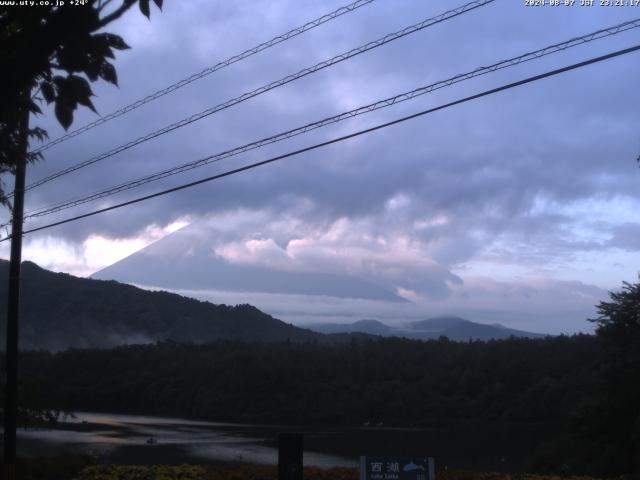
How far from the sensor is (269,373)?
4675cm

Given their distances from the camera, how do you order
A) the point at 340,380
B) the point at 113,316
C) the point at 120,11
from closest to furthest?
the point at 120,11 → the point at 340,380 → the point at 113,316

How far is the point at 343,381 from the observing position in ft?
149

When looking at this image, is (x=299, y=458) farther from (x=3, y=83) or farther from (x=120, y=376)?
(x=120, y=376)

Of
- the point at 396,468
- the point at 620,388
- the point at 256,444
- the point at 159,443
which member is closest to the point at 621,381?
the point at 620,388

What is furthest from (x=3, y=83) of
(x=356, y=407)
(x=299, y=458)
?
(x=356, y=407)

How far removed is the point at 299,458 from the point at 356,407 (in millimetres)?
32132

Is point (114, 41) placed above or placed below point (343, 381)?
above

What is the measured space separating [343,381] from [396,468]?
35710 millimetres

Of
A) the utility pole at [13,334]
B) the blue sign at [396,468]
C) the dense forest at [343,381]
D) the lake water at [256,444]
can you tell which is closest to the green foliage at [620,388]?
the lake water at [256,444]

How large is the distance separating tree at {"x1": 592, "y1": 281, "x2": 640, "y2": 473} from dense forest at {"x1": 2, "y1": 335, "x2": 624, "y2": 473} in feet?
35.3

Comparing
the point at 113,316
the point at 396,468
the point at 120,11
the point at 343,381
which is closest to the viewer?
the point at 120,11

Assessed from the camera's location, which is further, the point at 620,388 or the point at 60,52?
the point at 620,388

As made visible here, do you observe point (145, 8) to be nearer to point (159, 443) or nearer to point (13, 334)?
point (13, 334)

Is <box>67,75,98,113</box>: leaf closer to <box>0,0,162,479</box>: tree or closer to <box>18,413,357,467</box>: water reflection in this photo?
<box>0,0,162,479</box>: tree
